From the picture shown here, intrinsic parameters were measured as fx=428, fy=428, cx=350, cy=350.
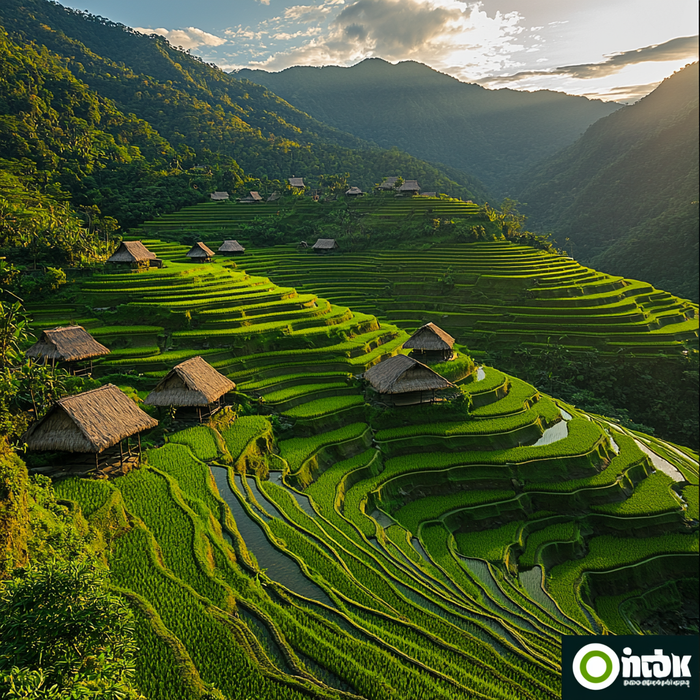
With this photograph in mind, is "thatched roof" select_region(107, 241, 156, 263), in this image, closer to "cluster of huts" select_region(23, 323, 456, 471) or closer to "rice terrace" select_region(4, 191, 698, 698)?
"rice terrace" select_region(4, 191, 698, 698)

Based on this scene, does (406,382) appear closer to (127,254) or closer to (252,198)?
(127,254)

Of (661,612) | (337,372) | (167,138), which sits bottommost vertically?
(661,612)

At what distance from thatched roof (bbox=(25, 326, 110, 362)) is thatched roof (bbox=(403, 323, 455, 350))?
16623 mm

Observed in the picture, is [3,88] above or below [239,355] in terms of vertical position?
above

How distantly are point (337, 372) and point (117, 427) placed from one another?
12.4 metres

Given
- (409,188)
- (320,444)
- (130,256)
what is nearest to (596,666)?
(320,444)

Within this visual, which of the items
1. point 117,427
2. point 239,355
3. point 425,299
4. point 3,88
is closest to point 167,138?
point 3,88

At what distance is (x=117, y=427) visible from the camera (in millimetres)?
13570

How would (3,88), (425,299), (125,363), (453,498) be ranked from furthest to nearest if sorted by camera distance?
1. (3,88)
2. (425,299)
3. (125,363)
4. (453,498)

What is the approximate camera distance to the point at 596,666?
7414 millimetres

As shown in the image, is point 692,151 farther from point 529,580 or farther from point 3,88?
point 3,88

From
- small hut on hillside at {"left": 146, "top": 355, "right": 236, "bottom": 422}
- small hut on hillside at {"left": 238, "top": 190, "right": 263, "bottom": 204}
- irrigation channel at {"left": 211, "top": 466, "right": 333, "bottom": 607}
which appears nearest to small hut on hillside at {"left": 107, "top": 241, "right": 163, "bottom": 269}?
small hut on hillside at {"left": 146, "top": 355, "right": 236, "bottom": 422}

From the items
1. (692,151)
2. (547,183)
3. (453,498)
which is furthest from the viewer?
(547,183)

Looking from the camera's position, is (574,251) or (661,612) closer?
(661,612)
